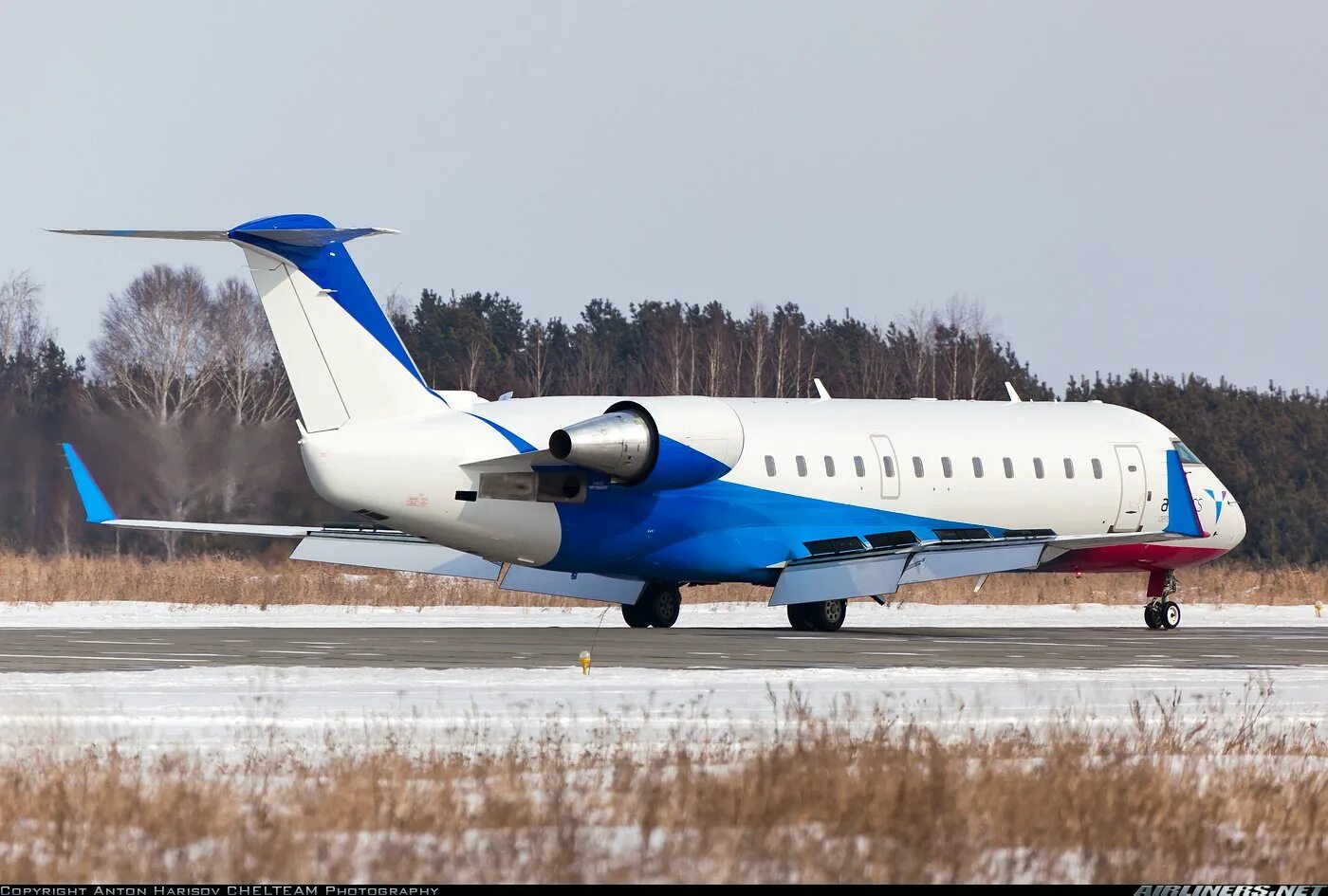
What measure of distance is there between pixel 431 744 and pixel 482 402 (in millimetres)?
17435

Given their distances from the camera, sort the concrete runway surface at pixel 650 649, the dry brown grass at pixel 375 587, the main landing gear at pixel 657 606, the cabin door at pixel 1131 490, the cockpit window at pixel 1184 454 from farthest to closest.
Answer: the dry brown grass at pixel 375 587 < the cockpit window at pixel 1184 454 < the cabin door at pixel 1131 490 < the main landing gear at pixel 657 606 < the concrete runway surface at pixel 650 649

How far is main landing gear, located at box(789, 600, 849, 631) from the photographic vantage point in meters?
31.2

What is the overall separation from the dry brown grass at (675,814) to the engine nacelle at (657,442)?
51.6 ft

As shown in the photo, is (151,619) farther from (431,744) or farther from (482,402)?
(431,744)

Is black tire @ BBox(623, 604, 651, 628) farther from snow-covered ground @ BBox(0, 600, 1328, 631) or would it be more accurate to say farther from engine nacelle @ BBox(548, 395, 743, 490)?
engine nacelle @ BBox(548, 395, 743, 490)

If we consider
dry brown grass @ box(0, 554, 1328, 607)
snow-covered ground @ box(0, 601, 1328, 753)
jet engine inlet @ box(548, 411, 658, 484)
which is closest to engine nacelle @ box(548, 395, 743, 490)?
jet engine inlet @ box(548, 411, 658, 484)

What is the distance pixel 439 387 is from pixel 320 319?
52.6 m

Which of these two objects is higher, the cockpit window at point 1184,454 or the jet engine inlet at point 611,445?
the cockpit window at point 1184,454

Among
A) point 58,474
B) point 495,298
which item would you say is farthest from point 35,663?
point 495,298

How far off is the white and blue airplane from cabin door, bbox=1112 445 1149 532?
0.04m

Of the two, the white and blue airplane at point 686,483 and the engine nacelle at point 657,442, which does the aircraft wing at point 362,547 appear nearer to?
the white and blue airplane at point 686,483

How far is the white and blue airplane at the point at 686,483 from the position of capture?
27438 mm

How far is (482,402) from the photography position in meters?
29.9

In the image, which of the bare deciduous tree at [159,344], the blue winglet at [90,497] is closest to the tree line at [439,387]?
the bare deciduous tree at [159,344]
